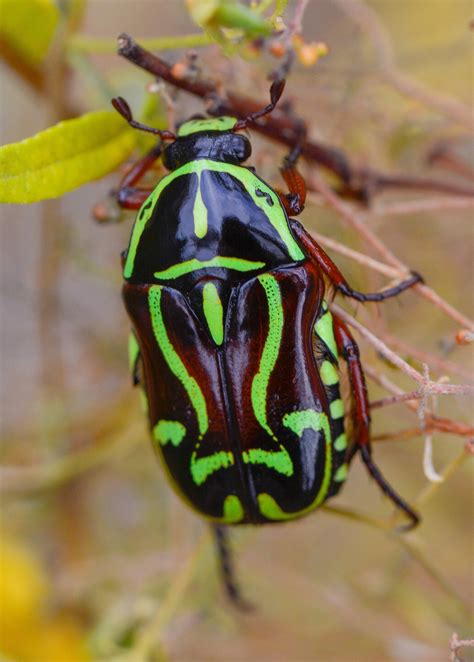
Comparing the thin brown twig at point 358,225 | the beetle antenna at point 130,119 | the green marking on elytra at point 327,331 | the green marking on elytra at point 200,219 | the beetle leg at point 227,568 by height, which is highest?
the beetle antenna at point 130,119

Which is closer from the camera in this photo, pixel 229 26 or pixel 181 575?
pixel 229 26

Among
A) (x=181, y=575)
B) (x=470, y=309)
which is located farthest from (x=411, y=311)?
(x=181, y=575)

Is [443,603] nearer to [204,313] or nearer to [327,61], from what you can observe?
[204,313]

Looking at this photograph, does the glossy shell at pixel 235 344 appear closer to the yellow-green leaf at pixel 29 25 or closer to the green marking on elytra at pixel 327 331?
the green marking on elytra at pixel 327 331

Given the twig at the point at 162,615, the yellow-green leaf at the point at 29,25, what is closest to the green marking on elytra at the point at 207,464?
the twig at the point at 162,615

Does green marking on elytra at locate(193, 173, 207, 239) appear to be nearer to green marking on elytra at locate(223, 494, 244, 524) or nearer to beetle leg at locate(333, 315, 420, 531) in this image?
beetle leg at locate(333, 315, 420, 531)

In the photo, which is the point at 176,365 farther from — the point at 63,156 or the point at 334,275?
the point at 63,156

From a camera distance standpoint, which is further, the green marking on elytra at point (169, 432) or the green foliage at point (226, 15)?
the green marking on elytra at point (169, 432)
